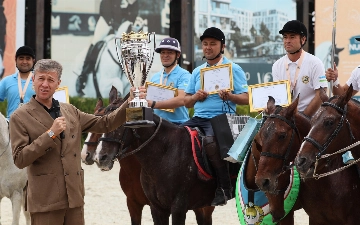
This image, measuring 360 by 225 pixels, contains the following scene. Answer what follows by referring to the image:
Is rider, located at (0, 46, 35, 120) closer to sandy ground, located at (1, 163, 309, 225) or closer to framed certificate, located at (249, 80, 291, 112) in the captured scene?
sandy ground, located at (1, 163, 309, 225)

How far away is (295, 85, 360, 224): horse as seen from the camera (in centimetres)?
626

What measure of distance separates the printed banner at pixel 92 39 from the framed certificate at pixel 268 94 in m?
11.4

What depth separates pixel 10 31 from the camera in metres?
18.0

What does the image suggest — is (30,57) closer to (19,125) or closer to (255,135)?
(255,135)

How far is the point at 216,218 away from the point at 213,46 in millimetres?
4225

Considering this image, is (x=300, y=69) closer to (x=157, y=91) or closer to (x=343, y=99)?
(x=343, y=99)

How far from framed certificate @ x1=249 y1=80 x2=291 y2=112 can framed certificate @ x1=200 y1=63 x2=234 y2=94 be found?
459 millimetres

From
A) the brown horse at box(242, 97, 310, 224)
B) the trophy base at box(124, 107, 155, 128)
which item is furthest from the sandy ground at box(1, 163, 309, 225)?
the trophy base at box(124, 107, 155, 128)

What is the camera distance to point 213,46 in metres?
8.55

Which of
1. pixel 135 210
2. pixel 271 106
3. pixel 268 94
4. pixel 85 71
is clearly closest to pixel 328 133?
pixel 271 106

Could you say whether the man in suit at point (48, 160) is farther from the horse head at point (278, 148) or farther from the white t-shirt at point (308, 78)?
the white t-shirt at point (308, 78)

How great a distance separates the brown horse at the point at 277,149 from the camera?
21.9 feet

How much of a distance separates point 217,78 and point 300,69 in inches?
38.5

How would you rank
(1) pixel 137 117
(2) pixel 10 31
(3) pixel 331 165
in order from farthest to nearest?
(2) pixel 10 31 → (3) pixel 331 165 → (1) pixel 137 117
